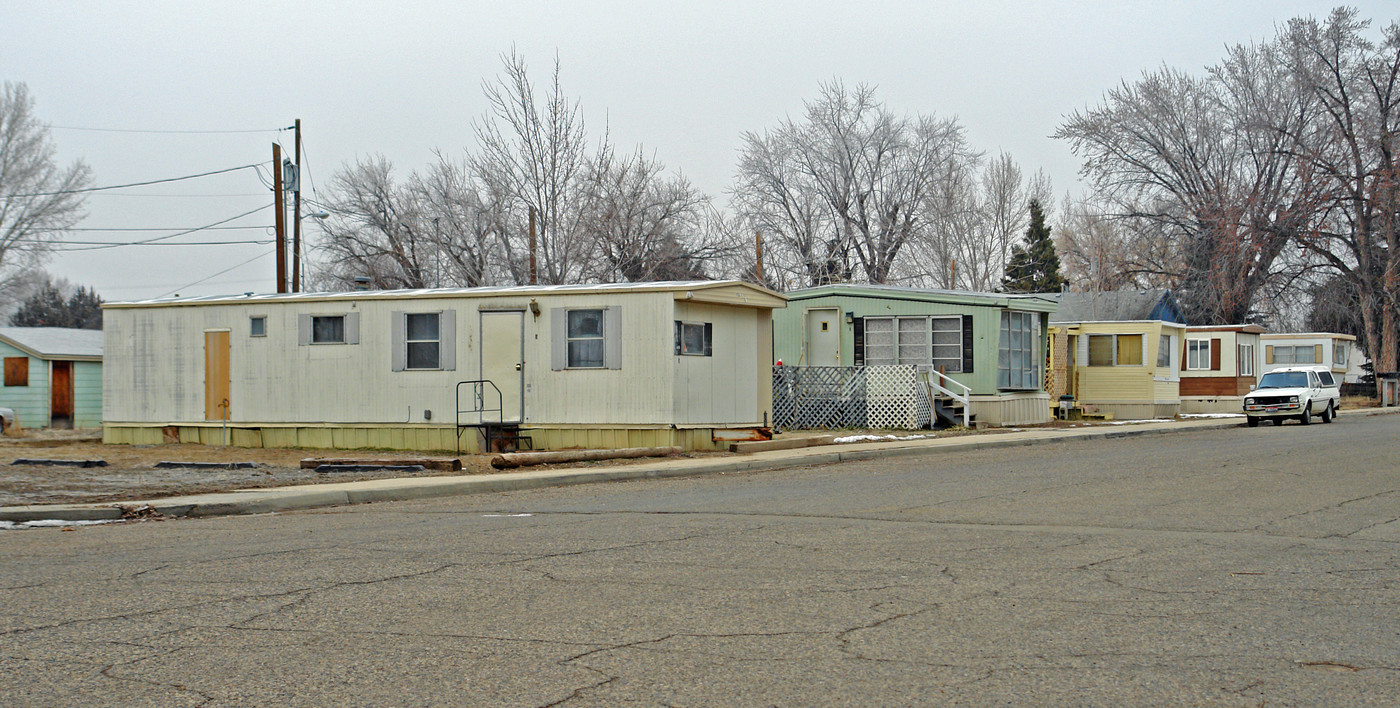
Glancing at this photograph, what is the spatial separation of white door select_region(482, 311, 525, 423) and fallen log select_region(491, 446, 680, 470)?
2638mm

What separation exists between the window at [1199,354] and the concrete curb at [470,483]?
16.3m

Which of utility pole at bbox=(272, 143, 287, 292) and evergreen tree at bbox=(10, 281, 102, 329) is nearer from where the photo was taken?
utility pole at bbox=(272, 143, 287, 292)

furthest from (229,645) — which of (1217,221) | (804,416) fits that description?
(1217,221)

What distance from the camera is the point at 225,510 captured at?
41.6ft

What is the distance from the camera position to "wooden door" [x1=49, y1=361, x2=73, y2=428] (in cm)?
3144

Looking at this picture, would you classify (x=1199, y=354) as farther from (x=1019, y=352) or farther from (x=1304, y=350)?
(x=1304, y=350)

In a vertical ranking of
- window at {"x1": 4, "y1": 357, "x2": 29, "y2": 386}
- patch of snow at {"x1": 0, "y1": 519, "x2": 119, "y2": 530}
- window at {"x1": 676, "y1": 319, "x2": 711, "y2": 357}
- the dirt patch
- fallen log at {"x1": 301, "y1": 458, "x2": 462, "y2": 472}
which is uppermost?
window at {"x1": 676, "y1": 319, "x2": 711, "y2": 357}

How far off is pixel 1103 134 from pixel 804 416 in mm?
30779

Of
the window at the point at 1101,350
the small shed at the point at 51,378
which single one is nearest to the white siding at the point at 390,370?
the small shed at the point at 51,378

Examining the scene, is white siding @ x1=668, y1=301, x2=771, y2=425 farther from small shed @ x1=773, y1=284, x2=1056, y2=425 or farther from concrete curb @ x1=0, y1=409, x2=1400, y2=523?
small shed @ x1=773, y1=284, x2=1056, y2=425

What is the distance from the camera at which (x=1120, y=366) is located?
34.2 meters

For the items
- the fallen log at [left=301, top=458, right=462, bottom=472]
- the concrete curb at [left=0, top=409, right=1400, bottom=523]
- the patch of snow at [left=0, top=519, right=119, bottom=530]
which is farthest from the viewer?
the fallen log at [left=301, top=458, right=462, bottom=472]

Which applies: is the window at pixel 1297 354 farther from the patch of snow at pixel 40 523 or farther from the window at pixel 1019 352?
the patch of snow at pixel 40 523

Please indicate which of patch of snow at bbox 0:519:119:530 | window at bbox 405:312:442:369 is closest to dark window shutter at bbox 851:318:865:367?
window at bbox 405:312:442:369
